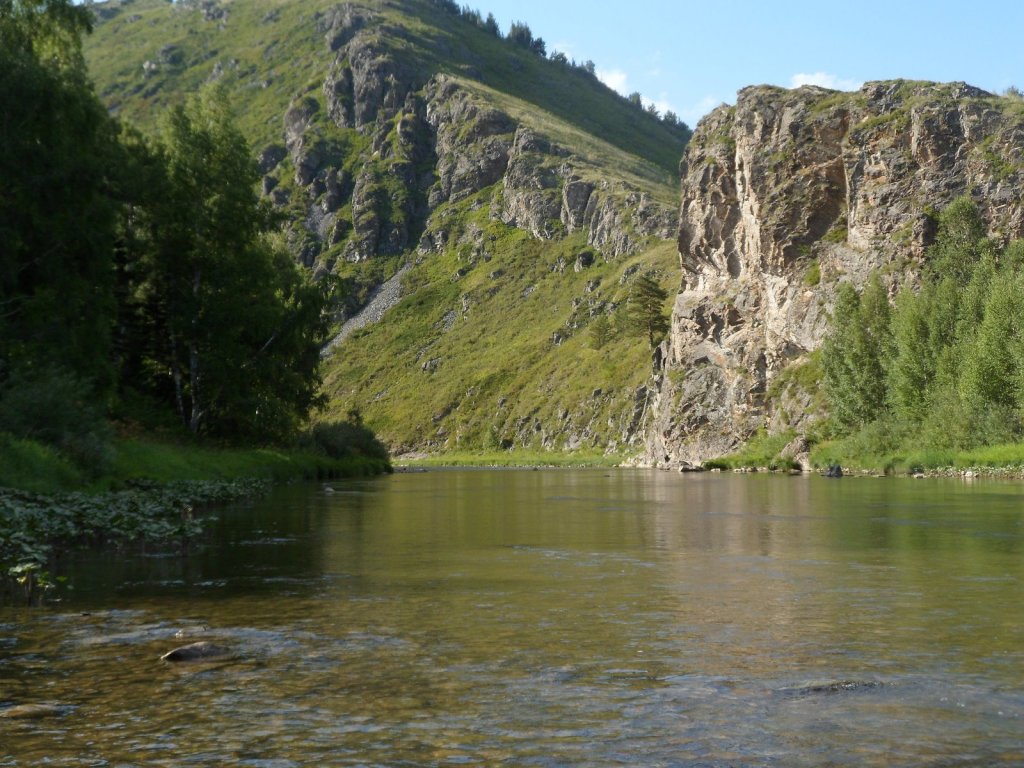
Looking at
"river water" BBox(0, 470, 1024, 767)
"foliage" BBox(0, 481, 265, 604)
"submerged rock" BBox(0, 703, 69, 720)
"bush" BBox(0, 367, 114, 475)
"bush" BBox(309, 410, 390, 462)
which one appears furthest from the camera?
"bush" BBox(309, 410, 390, 462)

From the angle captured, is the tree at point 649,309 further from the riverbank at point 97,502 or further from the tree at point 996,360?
the riverbank at point 97,502

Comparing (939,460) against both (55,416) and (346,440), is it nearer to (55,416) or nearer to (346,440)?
(346,440)

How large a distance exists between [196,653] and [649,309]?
6838 inches

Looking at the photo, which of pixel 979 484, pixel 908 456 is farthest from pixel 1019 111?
pixel 979 484

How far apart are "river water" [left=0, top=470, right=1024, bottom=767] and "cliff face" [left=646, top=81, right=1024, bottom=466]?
9032cm

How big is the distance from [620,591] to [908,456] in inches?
2587

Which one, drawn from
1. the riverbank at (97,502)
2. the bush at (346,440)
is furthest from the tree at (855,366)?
the riverbank at (97,502)

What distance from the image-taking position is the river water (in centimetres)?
925

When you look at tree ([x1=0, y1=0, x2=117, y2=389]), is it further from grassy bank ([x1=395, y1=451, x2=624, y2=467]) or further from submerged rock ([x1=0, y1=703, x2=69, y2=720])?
grassy bank ([x1=395, y1=451, x2=624, y2=467])

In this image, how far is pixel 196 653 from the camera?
41.7ft

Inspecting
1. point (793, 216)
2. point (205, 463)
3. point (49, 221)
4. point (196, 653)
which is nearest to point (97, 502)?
point (49, 221)

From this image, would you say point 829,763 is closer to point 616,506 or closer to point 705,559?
point 705,559

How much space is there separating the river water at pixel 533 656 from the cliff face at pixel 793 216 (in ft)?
296

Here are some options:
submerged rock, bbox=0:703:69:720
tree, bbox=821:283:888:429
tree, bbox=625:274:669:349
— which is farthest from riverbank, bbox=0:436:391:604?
tree, bbox=625:274:669:349
